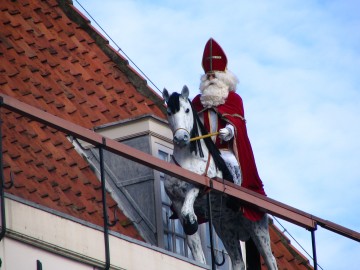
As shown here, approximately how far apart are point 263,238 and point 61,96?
3212 millimetres

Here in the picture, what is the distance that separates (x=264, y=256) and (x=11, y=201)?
5214 millimetres

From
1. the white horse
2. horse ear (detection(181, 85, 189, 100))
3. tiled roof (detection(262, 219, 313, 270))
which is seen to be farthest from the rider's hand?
tiled roof (detection(262, 219, 313, 270))

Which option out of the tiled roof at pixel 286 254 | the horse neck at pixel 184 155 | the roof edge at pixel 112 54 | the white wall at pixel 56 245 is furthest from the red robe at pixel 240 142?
the tiled roof at pixel 286 254

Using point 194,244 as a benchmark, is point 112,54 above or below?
above

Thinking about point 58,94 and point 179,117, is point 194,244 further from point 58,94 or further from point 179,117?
point 58,94

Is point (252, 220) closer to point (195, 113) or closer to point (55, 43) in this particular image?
point (195, 113)

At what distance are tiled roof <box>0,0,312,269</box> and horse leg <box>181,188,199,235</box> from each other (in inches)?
27.2

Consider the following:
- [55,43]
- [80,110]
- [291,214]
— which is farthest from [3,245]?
[55,43]

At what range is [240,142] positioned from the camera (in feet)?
69.4

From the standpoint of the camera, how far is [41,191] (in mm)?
19453

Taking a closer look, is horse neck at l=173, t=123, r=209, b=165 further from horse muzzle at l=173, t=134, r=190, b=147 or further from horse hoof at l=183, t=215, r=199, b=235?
horse hoof at l=183, t=215, r=199, b=235

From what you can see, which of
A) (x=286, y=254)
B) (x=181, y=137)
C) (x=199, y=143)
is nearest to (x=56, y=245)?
(x=181, y=137)

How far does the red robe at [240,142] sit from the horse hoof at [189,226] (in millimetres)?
970

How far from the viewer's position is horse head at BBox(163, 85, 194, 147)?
2017 cm
